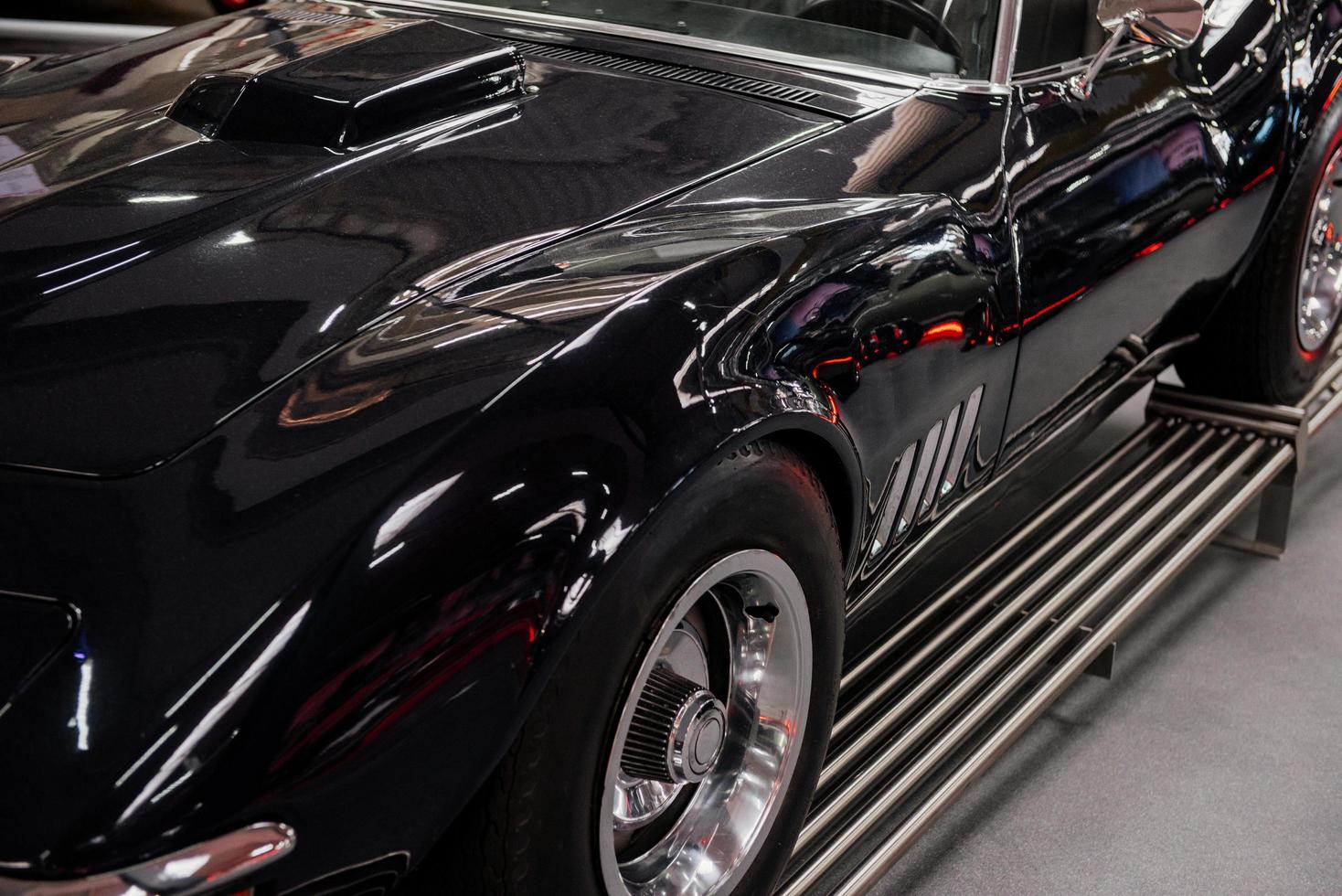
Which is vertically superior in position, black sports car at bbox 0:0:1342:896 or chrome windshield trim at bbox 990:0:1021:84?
chrome windshield trim at bbox 990:0:1021:84

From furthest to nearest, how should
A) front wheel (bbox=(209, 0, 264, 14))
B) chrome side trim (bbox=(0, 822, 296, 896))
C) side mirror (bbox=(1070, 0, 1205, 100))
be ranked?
front wheel (bbox=(209, 0, 264, 14)) → side mirror (bbox=(1070, 0, 1205, 100)) → chrome side trim (bbox=(0, 822, 296, 896))

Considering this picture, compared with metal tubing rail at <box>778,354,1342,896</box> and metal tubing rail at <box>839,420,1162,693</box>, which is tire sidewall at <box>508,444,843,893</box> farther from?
metal tubing rail at <box>839,420,1162,693</box>

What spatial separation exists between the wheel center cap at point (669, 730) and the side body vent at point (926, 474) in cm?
45

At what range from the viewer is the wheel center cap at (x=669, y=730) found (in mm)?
1434

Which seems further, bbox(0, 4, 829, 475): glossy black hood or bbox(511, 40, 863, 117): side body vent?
bbox(511, 40, 863, 117): side body vent

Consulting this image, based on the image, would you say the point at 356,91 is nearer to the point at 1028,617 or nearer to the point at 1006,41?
the point at 1006,41

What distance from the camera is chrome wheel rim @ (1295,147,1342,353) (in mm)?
2902

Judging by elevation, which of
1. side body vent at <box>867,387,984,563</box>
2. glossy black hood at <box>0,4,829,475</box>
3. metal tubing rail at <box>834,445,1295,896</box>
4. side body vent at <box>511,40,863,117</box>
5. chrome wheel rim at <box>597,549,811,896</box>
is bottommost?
metal tubing rail at <box>834,445,1295,896</box>

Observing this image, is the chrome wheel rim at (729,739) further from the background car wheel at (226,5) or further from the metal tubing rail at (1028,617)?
the background car wheel at (226,5)

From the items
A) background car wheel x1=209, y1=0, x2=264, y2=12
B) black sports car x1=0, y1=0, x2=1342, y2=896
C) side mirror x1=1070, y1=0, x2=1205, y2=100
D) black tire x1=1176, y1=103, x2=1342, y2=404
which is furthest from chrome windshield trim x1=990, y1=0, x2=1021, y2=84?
background car wheel x1=209, y1=0, x2=264, y2=12

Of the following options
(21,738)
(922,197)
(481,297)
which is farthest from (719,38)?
(21,738)

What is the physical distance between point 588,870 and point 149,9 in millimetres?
3073

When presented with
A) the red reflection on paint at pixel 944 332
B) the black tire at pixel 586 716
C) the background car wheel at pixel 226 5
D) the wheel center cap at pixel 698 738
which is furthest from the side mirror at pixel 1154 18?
the background car wheel at pixel 226 5

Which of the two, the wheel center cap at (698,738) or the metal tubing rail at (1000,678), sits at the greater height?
the wheel center cap at (698,738)
